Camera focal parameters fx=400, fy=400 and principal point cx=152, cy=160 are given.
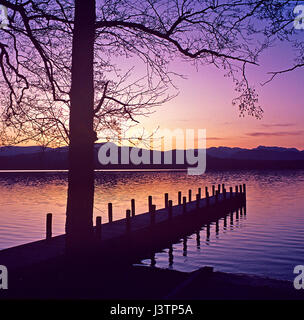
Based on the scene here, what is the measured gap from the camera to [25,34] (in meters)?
11.1

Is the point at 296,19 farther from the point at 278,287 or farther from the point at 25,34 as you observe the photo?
the point at 25,34

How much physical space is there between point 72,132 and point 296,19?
18.9 ft

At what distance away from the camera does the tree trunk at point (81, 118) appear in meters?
9.95

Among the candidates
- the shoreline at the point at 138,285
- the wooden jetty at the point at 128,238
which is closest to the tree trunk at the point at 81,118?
the shoreline at the point at 138,285

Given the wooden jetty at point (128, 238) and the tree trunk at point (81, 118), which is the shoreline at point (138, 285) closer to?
the wooden jetty at point (128, 238)

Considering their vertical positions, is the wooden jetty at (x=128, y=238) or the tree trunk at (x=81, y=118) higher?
the tree trunk at (x=81, y=118)

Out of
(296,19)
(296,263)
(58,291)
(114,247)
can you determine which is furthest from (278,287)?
(296,263)

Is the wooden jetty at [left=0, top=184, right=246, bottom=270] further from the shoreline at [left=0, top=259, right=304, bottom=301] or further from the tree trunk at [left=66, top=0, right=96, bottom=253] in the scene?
the tree trunk at [left=66, top=0, right=96, bottom=253]

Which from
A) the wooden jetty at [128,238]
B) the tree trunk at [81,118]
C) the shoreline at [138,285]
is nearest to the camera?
the shoreline at [138,285]

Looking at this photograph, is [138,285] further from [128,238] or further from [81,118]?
[128,238]

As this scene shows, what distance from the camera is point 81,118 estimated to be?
9.99m

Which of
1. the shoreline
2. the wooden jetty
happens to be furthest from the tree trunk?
the wooden jetty

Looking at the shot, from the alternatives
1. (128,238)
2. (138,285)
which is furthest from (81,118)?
(128,238)

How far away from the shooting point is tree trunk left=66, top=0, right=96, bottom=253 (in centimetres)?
995
